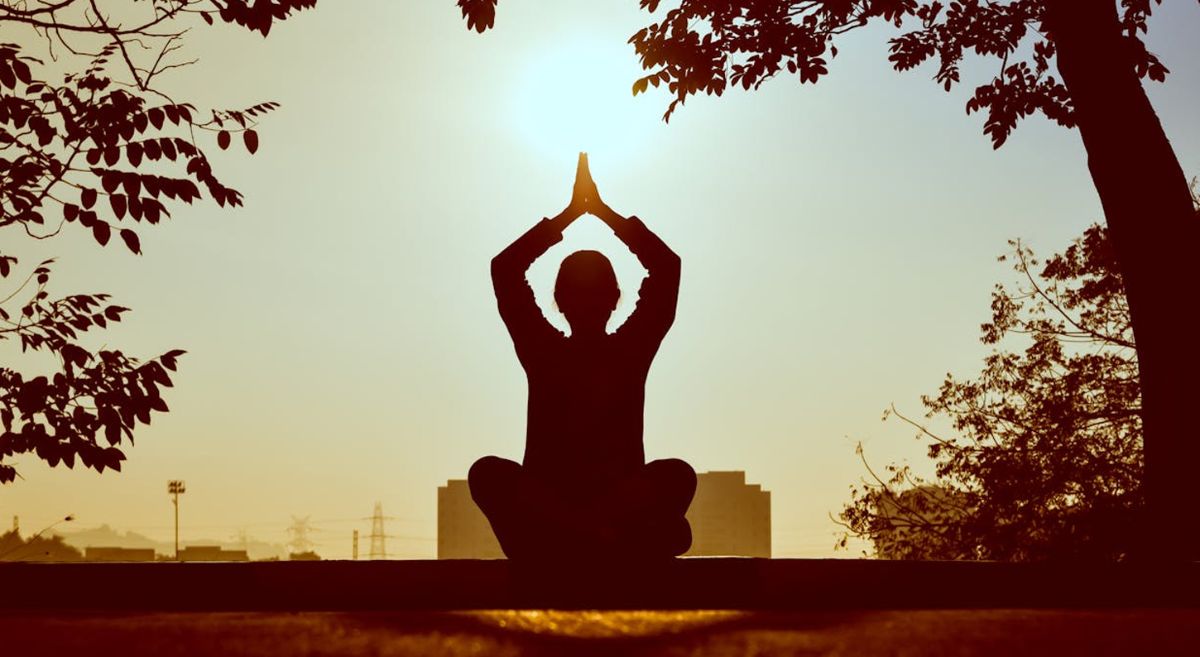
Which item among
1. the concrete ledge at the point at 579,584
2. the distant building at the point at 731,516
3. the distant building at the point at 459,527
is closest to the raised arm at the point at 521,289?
the concrete ledge at the point at 579,584

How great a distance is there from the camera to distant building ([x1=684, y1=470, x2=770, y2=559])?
6417 inches

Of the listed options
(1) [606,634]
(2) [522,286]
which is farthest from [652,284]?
(1) [606,634]

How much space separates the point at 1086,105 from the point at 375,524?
169367mm

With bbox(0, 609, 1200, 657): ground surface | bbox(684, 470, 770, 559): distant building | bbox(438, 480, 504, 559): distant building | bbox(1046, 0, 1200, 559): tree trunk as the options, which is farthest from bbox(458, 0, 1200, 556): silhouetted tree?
bbox(684, 470, 770, 559): distant building

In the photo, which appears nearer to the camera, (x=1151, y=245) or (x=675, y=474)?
(x=675, y=474)

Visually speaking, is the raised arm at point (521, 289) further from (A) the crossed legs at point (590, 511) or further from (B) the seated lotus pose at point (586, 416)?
(A) the crossed legs at point (590, 511)

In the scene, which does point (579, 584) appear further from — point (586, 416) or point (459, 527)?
point (459, 527)

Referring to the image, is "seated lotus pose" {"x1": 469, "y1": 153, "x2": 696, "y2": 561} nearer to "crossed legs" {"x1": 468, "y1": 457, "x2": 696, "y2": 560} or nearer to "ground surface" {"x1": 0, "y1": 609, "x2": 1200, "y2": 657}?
"crossed legs" {"x1": 468, "y1": 457, "x2": 696, "y2": 560}

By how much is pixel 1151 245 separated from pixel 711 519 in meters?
160

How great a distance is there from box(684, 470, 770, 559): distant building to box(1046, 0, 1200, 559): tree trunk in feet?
511

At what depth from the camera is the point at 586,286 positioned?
481 cm

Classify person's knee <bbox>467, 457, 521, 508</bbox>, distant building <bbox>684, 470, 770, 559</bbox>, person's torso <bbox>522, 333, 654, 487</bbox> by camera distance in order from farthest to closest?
distant building <bbox>684, 470, 770, 559</bbox> < person's torso <bbox>522, 333, 654, 487</bbox> < person's knee <bbox>467, 457, 521, 508</bbox>

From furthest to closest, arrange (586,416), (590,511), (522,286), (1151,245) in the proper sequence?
(1151,245), (522,286), (586,416), (590,511)

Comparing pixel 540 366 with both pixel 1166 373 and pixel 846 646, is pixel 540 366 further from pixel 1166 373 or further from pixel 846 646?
pixel 1166 373
